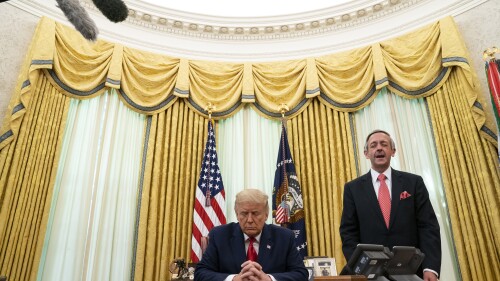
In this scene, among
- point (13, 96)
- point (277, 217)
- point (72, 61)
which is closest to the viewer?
point (13, 96)

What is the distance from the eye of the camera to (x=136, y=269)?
14.2 ft

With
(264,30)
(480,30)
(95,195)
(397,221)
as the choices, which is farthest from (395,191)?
(264,30)

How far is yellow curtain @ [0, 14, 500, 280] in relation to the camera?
392cm

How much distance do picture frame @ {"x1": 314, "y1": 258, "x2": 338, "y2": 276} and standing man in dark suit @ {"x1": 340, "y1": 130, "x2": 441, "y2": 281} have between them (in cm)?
140

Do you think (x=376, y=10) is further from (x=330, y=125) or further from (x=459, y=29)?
(x=330, y=125)

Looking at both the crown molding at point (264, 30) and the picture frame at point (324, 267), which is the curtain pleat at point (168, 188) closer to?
the crown molding at point (264, 30)

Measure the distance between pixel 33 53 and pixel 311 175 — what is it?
12.7ft

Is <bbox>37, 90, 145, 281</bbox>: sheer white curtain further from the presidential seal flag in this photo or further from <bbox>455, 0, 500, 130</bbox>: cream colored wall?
<bbox>455, 0, 500, 130</bbox>: cream colored wall

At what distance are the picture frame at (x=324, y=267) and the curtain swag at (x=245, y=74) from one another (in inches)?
88.6

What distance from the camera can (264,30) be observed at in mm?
5945

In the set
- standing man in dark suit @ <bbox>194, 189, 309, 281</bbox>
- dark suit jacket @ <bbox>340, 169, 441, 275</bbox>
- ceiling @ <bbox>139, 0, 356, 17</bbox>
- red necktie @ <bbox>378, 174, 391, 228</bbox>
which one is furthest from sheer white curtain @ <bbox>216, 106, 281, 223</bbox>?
standing man in dark suit @ <bbox>194, 189, 309, 281</bbox>

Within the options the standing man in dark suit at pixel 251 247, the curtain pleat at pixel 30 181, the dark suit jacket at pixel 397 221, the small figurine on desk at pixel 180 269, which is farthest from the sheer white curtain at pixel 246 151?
the standing man in dark suit at pixel 251 247

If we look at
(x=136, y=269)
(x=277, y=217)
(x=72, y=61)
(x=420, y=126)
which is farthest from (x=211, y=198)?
(x=420, y=126)

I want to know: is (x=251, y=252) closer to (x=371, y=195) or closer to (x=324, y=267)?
(x=371, y=195)
